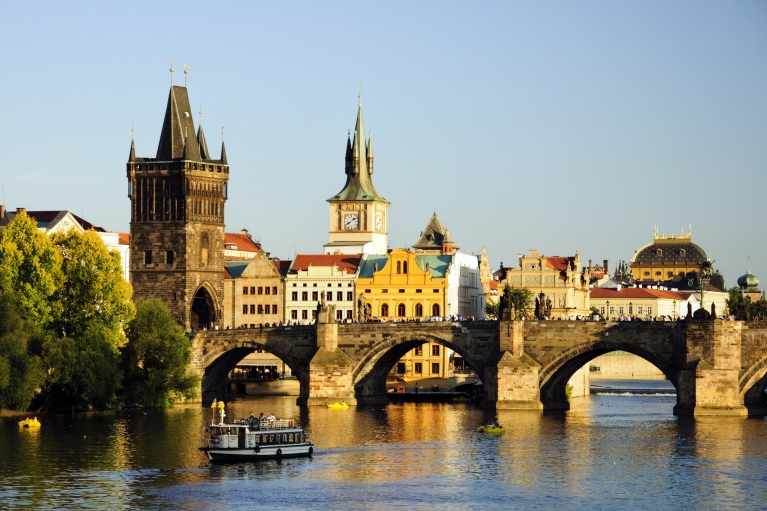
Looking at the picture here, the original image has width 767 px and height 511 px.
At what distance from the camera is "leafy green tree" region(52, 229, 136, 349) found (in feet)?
410

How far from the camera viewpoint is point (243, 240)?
190m

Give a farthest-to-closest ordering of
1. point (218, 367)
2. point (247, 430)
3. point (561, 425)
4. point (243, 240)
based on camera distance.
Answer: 1. point (243, 240)
2. point (218, 367)
3. point (561, 425)
4. point (247, 430)

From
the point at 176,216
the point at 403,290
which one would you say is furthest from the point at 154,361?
the point at 403,290

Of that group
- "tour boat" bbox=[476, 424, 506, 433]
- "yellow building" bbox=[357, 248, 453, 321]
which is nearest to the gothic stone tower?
"yellow building" bbox=[357, 248, 453, 321]

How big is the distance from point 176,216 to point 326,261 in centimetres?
2713

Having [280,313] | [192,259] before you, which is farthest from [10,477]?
[280,313]

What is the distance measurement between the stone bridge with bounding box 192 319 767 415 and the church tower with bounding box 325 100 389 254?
49349 millimetres

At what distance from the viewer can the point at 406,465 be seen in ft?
314

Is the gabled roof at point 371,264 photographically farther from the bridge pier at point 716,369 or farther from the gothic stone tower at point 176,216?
the bridge pier at point 716,369

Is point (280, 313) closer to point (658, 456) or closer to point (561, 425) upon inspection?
point (561, 425)

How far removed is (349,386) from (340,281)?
38.4m

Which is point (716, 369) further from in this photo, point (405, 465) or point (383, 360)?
point (405, 465)

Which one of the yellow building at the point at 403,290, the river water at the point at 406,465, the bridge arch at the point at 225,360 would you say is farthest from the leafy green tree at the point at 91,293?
the yellow building at the point at 403,290

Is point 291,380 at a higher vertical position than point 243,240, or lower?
lower
